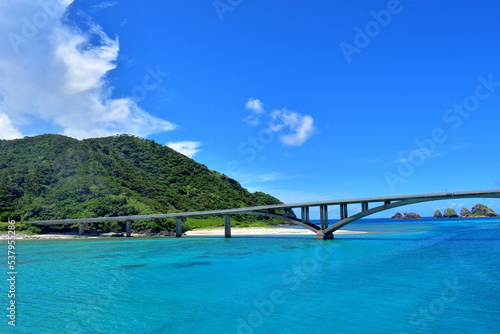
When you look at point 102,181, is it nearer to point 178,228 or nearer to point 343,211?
point 178,228

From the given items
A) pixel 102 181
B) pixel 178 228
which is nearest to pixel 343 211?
pixel 178 228

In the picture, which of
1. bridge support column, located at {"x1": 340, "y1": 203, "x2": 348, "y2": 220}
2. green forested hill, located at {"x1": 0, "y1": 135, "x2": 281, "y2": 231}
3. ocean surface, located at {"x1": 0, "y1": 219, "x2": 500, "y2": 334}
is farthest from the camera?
green forested hill, located at {"x1": 0, "y1": 135, "x2": 281, "y2": 231}

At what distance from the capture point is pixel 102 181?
109m

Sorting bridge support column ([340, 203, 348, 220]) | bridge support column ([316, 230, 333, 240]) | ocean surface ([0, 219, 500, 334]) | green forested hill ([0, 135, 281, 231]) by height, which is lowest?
ocean surface ([0, 219, 500, 334])

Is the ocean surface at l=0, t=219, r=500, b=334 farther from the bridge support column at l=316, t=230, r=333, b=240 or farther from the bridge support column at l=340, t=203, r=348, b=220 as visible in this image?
the bridge support column at l=316, t=230, r=333, b=240

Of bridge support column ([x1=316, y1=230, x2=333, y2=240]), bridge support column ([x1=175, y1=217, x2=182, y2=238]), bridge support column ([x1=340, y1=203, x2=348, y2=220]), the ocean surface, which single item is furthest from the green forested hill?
the ocean surface

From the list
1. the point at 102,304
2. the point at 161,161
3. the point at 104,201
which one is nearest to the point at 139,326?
the point at 102,304

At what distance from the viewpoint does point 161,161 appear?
549 ft

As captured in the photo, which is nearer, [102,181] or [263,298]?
[263,298]

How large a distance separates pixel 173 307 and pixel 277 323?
19.7ft

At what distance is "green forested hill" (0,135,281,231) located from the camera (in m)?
92.9

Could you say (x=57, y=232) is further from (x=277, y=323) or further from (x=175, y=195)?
(x=277, y=323)

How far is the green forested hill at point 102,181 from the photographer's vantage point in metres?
92.9

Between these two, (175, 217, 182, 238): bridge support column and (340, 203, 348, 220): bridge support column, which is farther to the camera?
(175, 217, 182, 238): bridge support column
